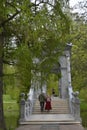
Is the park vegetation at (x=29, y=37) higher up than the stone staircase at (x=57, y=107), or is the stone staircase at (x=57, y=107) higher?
the park vegetation at (x=29, y=37)

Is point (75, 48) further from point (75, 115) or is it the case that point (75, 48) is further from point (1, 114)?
point (1, 114)

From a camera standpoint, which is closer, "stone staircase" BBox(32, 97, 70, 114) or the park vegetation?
the park vegetation

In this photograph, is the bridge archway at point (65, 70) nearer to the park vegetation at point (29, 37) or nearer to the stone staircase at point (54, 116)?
the stone staircase at point (54, 116)

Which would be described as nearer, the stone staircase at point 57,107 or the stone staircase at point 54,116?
the stone staircase at point 54,116

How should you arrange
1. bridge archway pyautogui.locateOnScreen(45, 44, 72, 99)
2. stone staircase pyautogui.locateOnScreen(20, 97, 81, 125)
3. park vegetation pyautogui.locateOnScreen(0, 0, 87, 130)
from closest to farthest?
park vegetation pyautogui.locateOnScreen(0, 0, 87, 130) → stone staircase pyautogui.locateOnScreen(20, 97, 81, 125) → bridge archway pyautogui.locateOnScreen(45, 44, 72, 99)

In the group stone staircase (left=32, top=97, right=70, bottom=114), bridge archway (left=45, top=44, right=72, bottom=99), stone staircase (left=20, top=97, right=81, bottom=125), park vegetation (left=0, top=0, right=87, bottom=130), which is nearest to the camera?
park vegetation (left=0, top=0, right=87, bottom=130)

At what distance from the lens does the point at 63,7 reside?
14453mm

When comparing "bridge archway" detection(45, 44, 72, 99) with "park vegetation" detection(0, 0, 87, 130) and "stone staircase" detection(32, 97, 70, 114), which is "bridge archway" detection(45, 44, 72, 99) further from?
"park vegetation" detection(0, 0, 87, 130)

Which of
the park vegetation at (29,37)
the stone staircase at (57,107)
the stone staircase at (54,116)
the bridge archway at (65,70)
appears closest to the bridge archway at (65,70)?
the bridge archway at (65,70)

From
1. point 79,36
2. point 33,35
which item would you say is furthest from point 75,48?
point 33,35

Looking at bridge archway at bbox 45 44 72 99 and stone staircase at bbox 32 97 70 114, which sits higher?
bridge archway at bbox 45 44 72 99

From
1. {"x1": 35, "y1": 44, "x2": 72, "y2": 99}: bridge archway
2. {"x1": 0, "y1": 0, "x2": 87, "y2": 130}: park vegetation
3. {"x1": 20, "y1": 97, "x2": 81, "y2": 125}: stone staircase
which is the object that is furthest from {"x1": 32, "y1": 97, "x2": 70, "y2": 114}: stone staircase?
{"x1": 0, "y1": 0, "x2": 87, "y2": 130}: park vegetation

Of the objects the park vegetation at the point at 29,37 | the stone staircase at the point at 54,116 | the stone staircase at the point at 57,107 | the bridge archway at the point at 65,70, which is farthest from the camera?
the bridge archway at the point at 65,70

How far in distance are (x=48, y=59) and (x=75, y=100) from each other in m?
7.88
